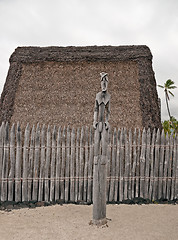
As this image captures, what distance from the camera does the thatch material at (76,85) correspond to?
6.50 meters

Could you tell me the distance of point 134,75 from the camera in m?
7.23

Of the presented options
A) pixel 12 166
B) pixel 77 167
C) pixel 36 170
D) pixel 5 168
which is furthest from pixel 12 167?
pixel 77 167

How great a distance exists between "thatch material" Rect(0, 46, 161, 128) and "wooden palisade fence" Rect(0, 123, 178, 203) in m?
0.84

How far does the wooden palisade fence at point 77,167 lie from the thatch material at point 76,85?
840 millimetres

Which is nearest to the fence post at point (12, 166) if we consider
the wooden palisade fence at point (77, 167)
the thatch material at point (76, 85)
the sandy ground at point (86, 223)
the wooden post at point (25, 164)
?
the wooden palisade fence at point (77, 167)

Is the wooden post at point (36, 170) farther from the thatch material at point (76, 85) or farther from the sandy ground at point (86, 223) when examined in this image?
the thatch material at point (76, 85)

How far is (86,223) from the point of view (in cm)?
439

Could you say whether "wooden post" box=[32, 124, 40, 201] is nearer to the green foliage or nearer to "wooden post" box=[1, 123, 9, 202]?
"wooden post" box=[1, 123, 9, 202]

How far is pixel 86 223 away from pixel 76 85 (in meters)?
3.85

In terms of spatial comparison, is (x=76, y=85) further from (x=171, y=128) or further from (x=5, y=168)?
(x=171, y=128)

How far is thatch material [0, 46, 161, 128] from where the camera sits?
6.50 metres

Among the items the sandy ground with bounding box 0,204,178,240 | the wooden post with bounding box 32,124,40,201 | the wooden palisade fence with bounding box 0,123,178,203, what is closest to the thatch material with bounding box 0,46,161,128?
the wooden palisade fence with bounding box 0,123,178,203

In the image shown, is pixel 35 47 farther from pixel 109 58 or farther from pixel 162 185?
pixel 162 185

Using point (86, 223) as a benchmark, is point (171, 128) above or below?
above
